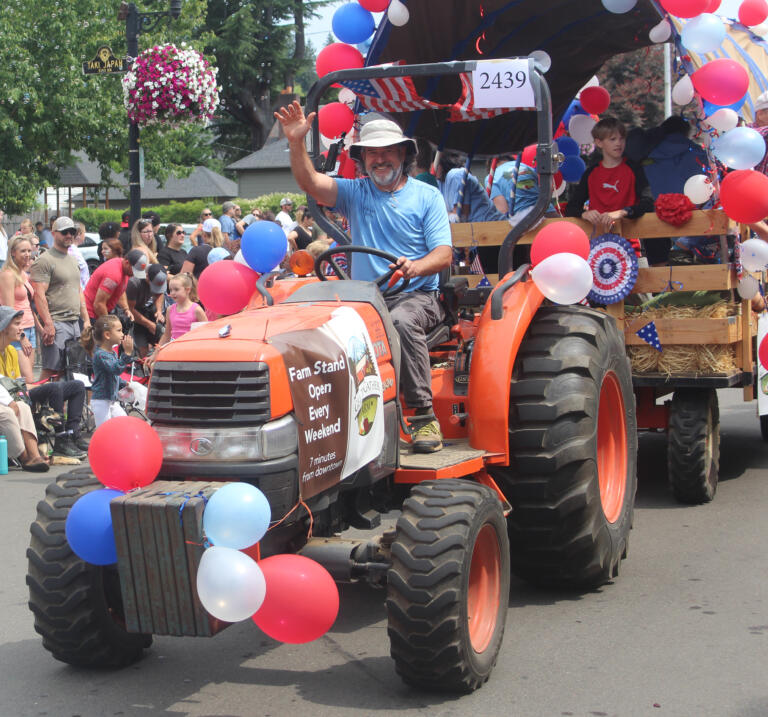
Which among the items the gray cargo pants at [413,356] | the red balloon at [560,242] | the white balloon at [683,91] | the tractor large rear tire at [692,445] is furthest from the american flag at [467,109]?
the tractor large rear tire at [692,445]

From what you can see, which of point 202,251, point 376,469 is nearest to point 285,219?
point 202,251

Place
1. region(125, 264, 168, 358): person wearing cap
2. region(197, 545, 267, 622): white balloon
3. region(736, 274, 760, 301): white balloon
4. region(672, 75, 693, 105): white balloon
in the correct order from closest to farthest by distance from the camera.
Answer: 1. region(197, 545, 267, 622): white balloon
2. region(736, 274, 760, 301): white balloon
3. region(672, 75, 693, 105): white balloon
4. region(125, 264, 168, 358): person wearing cap

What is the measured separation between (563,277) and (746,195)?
2.27 meters

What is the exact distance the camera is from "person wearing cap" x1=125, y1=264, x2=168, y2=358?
11344mm

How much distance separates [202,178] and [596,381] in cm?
5734

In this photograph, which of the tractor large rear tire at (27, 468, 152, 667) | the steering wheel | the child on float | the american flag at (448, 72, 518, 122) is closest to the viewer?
the tractor large rear tire at (27, 468, 152, 667)

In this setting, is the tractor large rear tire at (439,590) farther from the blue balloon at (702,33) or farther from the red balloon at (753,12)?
the red balloon at (753,12)

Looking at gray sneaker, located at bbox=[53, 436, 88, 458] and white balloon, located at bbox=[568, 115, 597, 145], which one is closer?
white balloon, located at bbox=[568, 115, 597, 145]

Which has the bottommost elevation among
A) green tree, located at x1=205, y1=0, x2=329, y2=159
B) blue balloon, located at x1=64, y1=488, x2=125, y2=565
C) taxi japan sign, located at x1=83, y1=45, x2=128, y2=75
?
blue balloon, located at x1=64, y1=488, x2=125, y2=565

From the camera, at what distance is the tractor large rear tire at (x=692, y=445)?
7.26 m

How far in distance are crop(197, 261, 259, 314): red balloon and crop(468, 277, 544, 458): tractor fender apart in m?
1.10

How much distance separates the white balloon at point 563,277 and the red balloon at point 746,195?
2.11 metres

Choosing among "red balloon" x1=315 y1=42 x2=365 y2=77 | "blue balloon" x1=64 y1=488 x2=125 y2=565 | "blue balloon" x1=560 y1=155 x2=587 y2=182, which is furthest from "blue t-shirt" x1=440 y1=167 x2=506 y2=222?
"blue balloon" x1=64 y1=488 x2=125 y2=565

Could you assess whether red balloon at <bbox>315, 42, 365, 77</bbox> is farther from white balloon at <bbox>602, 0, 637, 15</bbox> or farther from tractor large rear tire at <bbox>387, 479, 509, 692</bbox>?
tractor large rear tire at <bbox>387, 479, 509, 692</bbox>
